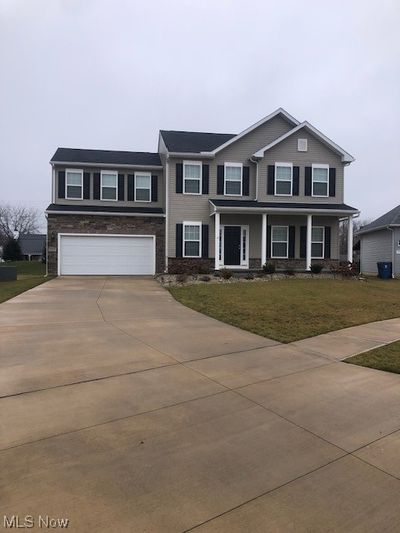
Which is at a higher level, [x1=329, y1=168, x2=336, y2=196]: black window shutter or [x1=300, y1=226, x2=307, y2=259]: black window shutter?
[x1=329, y1=168, x2=336, y2=196]: black window shutter

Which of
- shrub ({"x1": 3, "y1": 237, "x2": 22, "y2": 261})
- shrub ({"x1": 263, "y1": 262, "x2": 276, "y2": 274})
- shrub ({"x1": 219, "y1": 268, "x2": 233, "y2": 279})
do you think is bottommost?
shrub ({"x1": 219, "y1": 268, "x2": 233, "y2": 279})

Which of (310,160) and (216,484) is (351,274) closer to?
(310,160)

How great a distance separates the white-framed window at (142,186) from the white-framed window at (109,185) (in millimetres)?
1167

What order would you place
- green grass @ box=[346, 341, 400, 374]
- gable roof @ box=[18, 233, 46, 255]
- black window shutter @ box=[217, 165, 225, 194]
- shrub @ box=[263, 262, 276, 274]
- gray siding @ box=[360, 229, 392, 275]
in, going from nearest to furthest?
green grass @ box=[346, 341, 400, 374]
shrub @ box=[263, 262, 276, 274]
black window shutter @ box=[217, 165, 225, 194]
gray siding @ box=[360, 229, 392, 275]
gable roof @ box=[18, 233, 46, 255]

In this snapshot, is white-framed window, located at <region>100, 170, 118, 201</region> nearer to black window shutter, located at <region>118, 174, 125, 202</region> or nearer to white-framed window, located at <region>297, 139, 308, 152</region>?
black window shutter, located at <region>118, 174, 125, 202</region>

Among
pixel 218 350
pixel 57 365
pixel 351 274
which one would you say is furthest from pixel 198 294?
pixel 351 274

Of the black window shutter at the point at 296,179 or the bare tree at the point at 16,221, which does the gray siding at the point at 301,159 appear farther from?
the bare tree at the point at 16,221

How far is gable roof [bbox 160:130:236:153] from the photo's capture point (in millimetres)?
20172

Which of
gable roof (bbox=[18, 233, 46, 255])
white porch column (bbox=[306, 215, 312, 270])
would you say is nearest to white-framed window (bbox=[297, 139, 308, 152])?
white porch column (bbox=[306, 215, 312, 270])

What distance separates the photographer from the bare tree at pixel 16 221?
7007 centimetres

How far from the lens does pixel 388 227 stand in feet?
80.5

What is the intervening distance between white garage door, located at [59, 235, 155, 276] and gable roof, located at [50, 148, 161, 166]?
4.25 meters

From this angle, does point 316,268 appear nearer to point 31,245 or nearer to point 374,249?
point 374,249

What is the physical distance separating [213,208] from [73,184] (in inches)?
320
